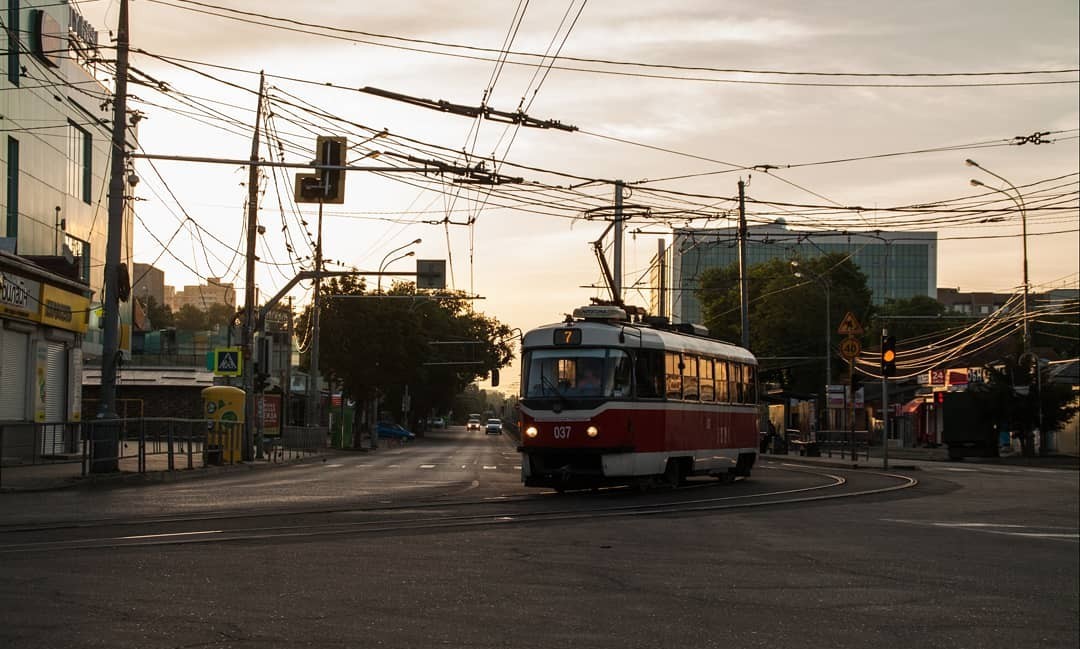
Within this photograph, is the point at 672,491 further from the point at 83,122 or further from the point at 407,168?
the point at 83,122

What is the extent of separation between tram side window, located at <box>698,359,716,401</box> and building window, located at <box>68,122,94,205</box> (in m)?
23.6

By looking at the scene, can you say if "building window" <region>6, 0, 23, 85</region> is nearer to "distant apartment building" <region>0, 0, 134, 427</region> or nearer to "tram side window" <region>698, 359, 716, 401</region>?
"distant apartment building" <region>0, 0, 134, 427</region>

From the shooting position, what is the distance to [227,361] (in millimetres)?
33375

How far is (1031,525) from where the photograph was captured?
16922mm

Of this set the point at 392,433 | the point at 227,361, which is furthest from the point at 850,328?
the point at 392,433

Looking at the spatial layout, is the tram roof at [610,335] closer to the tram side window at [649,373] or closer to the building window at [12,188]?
the tram side window at [649,373]

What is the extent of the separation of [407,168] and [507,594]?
14019 mm

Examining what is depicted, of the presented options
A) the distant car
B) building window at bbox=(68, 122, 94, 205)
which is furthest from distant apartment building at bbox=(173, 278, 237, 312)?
building window at bbox=(68, 122, 94, 205)

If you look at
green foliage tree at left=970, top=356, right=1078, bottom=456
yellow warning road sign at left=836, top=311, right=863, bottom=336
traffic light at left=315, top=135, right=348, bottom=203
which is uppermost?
traffic light at left=315, top=135, right=348, bottom=203

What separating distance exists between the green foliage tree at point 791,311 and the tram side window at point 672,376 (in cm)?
5939

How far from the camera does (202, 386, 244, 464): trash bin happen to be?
30.8 meters

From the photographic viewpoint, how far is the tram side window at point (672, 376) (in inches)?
903

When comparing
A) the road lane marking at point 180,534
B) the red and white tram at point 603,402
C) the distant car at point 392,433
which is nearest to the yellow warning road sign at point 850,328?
the red and white tram at point 603,402

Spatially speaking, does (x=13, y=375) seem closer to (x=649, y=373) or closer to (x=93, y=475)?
(x=93, y=475)
